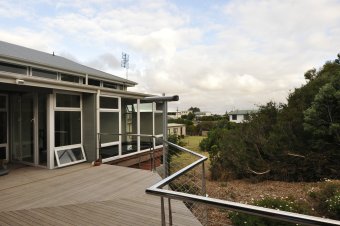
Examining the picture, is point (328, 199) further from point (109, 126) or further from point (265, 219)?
point (109, 126)

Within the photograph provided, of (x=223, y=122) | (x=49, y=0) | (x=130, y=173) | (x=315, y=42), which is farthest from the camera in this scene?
(x=223, y=122)

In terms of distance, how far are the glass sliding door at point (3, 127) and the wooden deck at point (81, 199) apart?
1.35 meters

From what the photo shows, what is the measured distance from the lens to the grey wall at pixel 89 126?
898 centimetres

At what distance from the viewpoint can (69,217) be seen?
4.28m

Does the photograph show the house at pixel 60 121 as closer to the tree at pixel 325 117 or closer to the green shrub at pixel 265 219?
the green shrub at pixel 265 219

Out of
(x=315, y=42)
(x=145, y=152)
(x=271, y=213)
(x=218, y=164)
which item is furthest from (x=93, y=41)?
(x=271, y=213)

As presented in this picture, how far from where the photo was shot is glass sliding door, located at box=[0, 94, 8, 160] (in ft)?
27.9

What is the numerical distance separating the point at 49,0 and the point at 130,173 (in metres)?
6.98

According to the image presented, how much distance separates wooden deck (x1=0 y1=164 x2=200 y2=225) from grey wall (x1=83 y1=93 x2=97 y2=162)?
4.40ft

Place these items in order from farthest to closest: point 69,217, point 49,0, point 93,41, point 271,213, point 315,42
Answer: point 93,41 < point 315,42 < point 49,0 < point 69,217 < point 271,213

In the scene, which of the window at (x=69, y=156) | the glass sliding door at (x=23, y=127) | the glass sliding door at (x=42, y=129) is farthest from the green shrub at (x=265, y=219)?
the glass sliding door at (x=23, y=127)

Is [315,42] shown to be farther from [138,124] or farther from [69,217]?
[69,217]

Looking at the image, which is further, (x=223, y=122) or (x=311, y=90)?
(x=223, y=122)

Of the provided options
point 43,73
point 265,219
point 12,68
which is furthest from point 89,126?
point 265,219
